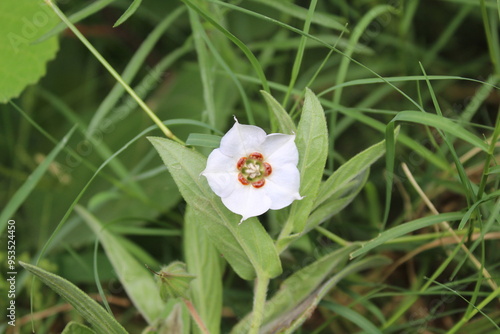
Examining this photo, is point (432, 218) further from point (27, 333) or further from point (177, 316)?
point (27, 333)

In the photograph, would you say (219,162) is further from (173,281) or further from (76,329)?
(76,329)

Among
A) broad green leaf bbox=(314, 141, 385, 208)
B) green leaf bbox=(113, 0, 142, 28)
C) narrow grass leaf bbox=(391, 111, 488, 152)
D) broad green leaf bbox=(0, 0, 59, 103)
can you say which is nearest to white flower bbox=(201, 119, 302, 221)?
broad green leaf bbox=(314, 141, 385, 208)

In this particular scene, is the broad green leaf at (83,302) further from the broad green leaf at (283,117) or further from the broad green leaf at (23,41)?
the broad green leaf at (23,41)

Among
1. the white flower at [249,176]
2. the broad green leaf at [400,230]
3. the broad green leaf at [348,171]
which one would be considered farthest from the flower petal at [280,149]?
the broad green leaf at [400,230]

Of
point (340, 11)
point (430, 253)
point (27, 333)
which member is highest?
point (340, 11)

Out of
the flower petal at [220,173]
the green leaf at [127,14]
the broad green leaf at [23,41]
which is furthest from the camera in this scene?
the broad green leaf at [23,41]

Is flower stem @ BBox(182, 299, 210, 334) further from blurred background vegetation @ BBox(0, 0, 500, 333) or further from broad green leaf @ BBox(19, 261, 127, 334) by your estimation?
blurred background vegetation @ BBox(0, 0, 500, 333)

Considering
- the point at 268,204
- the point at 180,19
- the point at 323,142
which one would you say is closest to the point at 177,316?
the point at 268,204
